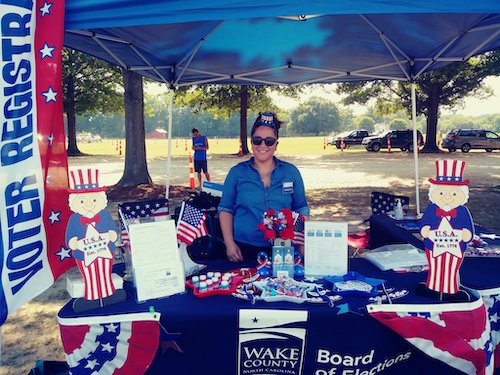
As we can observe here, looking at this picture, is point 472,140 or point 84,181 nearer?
point 84,181

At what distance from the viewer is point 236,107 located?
22156 mm

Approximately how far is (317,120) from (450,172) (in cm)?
8720

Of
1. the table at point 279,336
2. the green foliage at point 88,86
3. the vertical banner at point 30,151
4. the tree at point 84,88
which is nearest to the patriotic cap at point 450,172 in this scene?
the table at point 279,336

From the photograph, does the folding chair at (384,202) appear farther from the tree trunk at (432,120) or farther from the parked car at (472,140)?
the parked car at (472,140)

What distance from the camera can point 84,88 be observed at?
80.6 feet

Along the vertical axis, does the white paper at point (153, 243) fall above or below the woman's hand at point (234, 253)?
above

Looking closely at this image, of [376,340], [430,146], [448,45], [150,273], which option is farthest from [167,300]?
[430,146]

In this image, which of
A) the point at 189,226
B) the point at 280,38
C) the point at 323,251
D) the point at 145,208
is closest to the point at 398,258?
the point at 323,251

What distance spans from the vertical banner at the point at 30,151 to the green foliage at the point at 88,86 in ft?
72.2

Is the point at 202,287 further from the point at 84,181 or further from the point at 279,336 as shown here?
the point at 84,181

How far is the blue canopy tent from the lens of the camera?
193 centimetres

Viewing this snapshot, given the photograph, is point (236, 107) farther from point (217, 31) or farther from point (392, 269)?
point (392, 269)

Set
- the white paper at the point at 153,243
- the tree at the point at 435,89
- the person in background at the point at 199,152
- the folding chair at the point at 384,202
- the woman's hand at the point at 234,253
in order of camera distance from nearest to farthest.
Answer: the white paper at the point at 153,243 → the woman's hand at the point at 234,253 → the folding chair at the point at 384,202 → the person in background at the point at 199,152 → the tree at the point at 435,89

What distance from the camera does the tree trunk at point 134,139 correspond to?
9789mm
